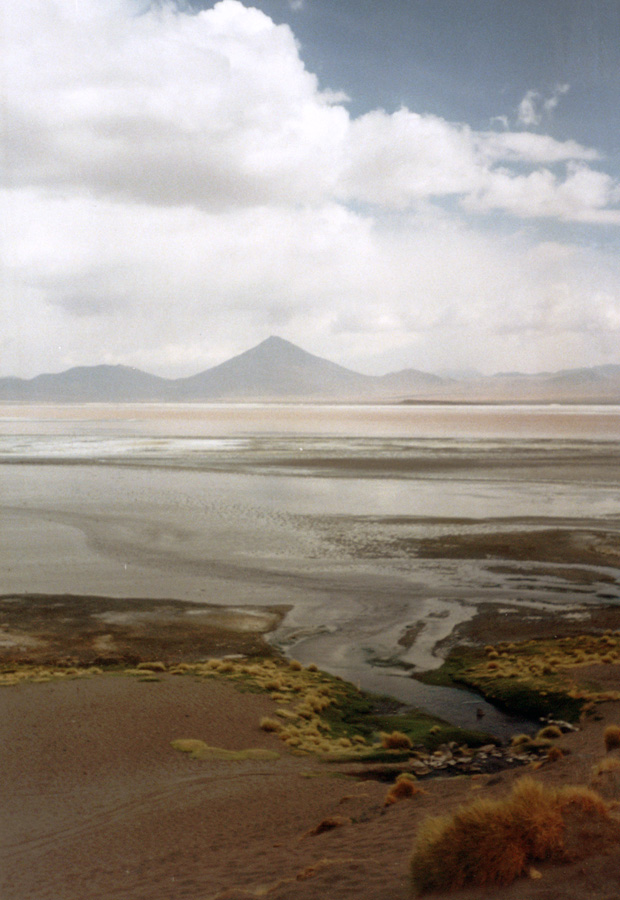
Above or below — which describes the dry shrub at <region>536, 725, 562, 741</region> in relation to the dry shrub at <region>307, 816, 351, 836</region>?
below

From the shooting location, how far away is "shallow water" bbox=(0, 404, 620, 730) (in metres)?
20.9

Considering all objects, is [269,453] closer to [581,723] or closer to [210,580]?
[210,580]

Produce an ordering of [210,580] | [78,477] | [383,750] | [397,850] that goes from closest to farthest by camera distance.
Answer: [397,850] → [383,750] → [210,580] → [78,477]

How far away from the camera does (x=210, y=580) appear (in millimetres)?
25219

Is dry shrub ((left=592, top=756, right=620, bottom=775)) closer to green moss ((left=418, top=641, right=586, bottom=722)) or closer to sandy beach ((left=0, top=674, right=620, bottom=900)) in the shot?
sandy beach ((left=0, top=674, right=620, bottom=900))

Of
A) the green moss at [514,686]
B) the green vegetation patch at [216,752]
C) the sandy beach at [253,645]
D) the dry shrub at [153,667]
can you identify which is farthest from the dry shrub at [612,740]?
the dry shrub at [153,667]

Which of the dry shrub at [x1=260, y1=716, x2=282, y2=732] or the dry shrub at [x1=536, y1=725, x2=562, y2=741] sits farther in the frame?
the dry shrub at [x1=260, y1=716, x2=282, y2=732]

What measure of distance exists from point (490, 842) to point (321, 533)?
25496 mm

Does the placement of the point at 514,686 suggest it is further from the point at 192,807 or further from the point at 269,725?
the point at 192,807

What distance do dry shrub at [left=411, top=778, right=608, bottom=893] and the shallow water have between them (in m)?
7.80

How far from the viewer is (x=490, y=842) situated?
273 inches

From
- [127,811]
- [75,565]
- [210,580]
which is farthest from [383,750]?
[75,565]

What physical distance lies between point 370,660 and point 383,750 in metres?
5.11

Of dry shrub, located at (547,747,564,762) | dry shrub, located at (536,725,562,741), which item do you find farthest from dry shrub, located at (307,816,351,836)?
dry shrub, located at (536,725,562,741)
